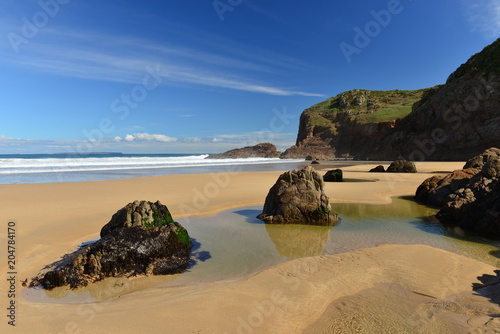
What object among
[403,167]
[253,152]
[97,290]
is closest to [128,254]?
[97,290]

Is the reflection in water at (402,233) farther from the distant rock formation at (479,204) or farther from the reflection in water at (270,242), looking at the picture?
the distant rock formation at (479,204)

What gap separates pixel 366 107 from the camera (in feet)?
261

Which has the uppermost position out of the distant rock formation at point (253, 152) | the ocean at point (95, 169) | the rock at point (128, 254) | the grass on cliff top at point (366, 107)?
the grass on cliff top at point (366, 107)

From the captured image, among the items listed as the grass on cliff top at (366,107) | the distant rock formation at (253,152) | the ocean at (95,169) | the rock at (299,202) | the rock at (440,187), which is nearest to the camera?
the rock at (299,202)

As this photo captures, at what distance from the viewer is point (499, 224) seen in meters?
7.23

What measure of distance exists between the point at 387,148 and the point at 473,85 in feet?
61.1

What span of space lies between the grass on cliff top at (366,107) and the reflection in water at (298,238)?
6509 cm

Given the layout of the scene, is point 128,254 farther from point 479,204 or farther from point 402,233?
point 479,204

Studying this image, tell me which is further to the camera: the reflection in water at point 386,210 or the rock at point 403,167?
the rock at point 403,167

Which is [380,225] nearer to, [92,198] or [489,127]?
[92,198]

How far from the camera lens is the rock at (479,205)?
24.5ft

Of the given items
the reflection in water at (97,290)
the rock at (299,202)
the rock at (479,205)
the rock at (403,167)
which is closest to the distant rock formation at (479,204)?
the rock at (479,205)

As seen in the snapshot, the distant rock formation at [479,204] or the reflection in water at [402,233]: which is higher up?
the distant rock formation at [479,204]

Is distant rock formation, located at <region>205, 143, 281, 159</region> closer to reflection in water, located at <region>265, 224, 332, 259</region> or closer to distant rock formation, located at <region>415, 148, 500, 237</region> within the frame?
distant rock formation, located at <region>415, 148, 500, 237</region>
